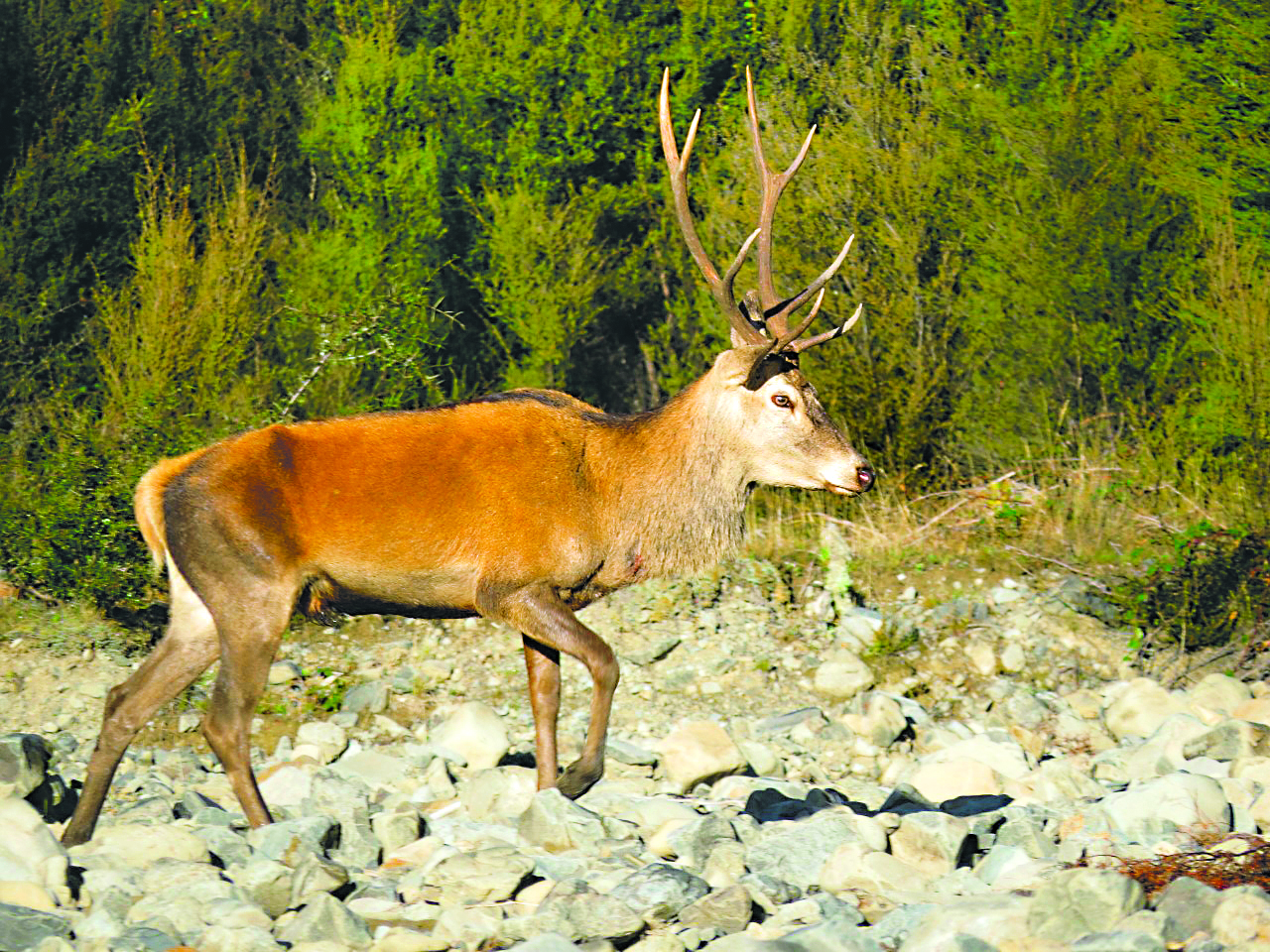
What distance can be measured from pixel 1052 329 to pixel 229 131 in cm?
1202

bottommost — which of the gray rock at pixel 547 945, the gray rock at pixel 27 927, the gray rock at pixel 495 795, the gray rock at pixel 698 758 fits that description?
the gray rock at pixel 698 758

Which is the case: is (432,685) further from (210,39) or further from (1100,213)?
(210,39)

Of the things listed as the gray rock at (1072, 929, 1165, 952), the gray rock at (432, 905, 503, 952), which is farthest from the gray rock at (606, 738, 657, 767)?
the gray rock at (1072, 929, 1165, 952)

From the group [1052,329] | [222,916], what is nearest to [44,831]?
[222,916]

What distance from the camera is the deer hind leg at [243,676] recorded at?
704 centimetres

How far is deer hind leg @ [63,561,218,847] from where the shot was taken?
705 centimetres

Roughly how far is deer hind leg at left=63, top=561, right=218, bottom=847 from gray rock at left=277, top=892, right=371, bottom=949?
164 centimetres

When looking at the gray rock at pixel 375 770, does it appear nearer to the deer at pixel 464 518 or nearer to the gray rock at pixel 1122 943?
the deer at pixel 464 518

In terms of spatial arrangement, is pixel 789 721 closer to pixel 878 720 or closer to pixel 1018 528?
pixel 878 720

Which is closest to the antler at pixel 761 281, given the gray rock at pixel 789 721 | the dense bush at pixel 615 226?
the gray rock at pixel 789 721

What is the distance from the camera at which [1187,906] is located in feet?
18.5

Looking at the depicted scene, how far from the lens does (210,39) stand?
23.4 m

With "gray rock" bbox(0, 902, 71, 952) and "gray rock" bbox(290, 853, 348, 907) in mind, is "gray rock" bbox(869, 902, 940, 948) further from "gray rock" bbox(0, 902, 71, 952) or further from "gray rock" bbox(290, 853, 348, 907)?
"gray rock" bbox(0, 902, 71, 952)

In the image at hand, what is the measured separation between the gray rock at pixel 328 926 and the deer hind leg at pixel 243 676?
1372mm
